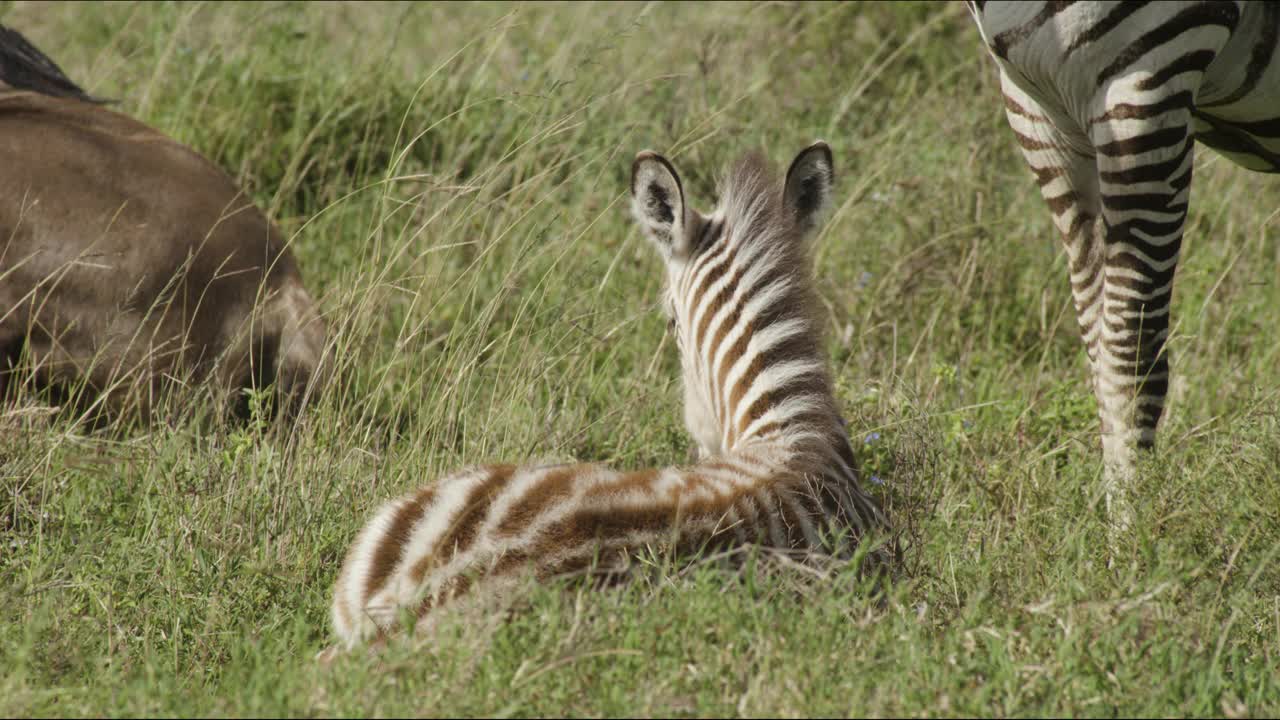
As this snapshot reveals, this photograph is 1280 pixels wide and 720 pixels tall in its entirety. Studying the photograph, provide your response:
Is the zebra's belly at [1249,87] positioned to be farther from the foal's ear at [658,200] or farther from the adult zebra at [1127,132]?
the foal's ear at [658,200]

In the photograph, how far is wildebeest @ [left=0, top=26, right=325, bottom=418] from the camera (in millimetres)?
4691

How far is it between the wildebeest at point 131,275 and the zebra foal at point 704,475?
4.75ft

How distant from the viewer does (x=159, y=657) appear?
3471mm

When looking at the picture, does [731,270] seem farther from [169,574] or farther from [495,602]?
[169,574]

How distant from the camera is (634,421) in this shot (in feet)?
16.6

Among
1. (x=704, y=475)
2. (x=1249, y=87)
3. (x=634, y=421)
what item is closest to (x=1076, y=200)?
(x=1249, y=87)

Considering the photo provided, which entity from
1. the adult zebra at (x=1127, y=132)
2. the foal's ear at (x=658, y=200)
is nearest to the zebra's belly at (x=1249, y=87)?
the adult zebra at (x=1127, y=132)

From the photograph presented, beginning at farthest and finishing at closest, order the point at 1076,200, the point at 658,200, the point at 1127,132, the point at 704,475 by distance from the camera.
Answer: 1. the point at 1076,200
2. the point at 658,200
3. the point at 1127,132
4. the point at 704,475

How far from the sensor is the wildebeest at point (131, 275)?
185 inches

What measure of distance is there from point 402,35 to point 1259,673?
7101 mm

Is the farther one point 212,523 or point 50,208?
point 50,208

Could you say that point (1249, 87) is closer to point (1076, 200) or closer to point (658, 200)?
point (1076, 200)

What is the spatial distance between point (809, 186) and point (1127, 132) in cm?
95

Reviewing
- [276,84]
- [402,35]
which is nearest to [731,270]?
[276,84]
